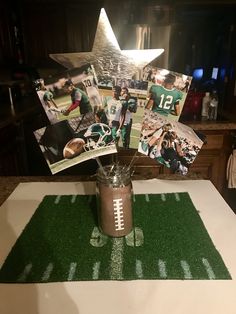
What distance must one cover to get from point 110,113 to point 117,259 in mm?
356

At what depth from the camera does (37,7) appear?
3.19 metres

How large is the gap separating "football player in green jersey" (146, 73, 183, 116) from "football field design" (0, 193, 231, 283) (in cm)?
29

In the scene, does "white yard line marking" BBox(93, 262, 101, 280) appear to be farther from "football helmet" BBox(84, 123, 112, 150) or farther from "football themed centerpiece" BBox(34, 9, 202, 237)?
"football helmet" BBox(84, 123, 112, 150)

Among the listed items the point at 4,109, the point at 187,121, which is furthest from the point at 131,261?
the point at 4,109

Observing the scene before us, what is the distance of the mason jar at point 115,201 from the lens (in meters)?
0.70

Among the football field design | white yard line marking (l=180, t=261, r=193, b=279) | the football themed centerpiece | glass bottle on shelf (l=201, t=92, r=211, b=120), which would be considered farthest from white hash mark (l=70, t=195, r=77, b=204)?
glass bottle on shelf (l=201, t=92, r=211, b=120)

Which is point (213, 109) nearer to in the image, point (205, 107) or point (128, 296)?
point (205, 107)

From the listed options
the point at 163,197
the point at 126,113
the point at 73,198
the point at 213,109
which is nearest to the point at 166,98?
the point at 126,113

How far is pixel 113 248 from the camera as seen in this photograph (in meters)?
0.67

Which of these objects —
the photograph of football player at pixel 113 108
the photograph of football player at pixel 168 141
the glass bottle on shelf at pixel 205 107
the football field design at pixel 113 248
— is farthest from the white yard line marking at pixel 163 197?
the glass bottle on shelf at pixel 205 107

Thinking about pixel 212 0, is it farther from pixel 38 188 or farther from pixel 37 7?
pixel 38 188

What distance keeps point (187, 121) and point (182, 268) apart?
1.55m

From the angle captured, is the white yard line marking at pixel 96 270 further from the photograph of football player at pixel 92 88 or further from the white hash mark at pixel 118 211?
the photograph of football player at pixel 92 88

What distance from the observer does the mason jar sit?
0.70m
